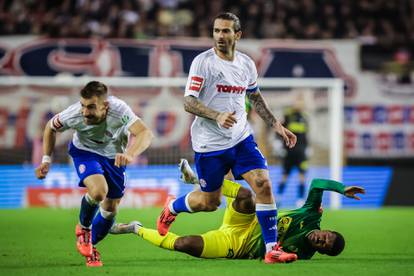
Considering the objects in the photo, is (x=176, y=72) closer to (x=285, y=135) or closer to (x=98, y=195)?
(x=285, y=135)

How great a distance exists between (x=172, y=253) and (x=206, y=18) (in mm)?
11509

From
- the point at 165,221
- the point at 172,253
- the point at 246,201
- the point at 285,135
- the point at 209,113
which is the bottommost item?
the point at 172,253

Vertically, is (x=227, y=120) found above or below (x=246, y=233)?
above

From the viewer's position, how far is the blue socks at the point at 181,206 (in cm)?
793

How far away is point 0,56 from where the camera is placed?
17188mm

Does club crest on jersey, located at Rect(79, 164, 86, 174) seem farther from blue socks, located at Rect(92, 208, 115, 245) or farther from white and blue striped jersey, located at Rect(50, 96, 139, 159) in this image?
blue socks, located at Rect(92, 208, 115, 245)

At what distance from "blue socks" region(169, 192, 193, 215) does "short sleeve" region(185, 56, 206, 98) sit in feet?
3.56

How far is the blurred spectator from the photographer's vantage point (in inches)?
731

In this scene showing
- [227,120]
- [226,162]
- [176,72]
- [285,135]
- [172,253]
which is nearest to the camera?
[227,120]

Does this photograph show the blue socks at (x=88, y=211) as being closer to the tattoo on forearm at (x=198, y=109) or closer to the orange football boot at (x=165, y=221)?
the orange football boot at (x=165, y=221)

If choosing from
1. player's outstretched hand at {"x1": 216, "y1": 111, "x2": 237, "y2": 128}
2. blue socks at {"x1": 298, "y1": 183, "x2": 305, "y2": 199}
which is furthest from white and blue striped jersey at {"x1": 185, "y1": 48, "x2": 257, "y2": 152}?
blue socks at {"x1": 298, "y1": 183, "x2": 305, "y2": 199}

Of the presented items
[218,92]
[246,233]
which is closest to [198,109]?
[218,92]

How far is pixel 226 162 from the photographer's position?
764cm

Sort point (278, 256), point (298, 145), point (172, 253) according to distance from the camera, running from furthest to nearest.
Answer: point (298, 145) → point (172, 253) → point (278, 256)
